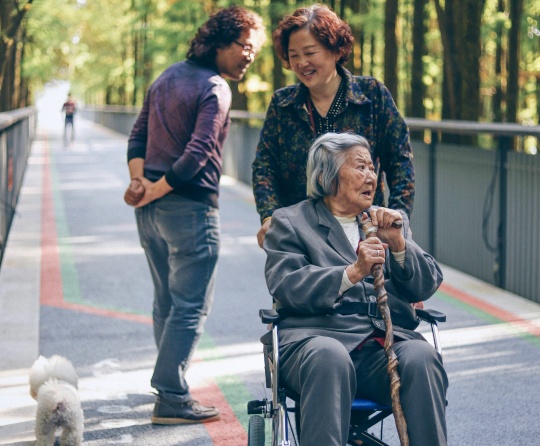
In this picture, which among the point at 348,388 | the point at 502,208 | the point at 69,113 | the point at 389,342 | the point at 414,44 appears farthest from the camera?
the point at 69,113

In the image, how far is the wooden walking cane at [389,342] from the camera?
3.74m

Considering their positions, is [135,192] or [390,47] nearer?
[135,192]

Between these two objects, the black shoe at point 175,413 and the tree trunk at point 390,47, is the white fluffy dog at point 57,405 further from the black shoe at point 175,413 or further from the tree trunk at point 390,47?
the tree trunk at point 390,47

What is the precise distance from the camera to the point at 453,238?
10.5 m

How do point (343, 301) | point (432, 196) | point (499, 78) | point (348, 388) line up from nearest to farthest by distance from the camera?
point (348, 388) < point (343, 301) < point (432, 196) < point (499, 78)

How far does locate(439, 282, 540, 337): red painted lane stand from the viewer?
7.74 metres

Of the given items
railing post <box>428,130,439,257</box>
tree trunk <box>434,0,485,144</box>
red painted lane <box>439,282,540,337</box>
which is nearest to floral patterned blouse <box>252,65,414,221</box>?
red painted lane <box>439,282,540,337</box>

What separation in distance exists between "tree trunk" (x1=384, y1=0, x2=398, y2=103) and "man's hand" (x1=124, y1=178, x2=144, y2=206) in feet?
48.7

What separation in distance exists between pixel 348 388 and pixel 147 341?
12.5 ft

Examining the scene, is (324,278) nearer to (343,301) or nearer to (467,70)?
(343,301)

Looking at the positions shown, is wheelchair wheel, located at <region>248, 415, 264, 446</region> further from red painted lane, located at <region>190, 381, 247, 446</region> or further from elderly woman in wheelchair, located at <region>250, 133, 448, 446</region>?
red painted lane, located at <region>190, 381, 247, 446</region>

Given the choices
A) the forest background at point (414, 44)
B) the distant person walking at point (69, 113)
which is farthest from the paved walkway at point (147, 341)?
the distant person walking at point (69, 113)

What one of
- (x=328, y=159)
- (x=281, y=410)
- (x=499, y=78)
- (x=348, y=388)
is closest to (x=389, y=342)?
(x=348, y=388)

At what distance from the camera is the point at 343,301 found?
13.6 ft
